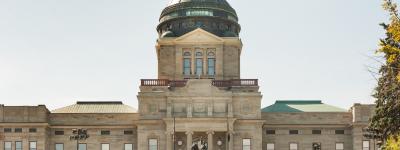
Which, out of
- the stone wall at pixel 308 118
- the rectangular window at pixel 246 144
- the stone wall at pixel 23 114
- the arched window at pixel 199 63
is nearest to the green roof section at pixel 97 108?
the stone wall at pixel 23 114

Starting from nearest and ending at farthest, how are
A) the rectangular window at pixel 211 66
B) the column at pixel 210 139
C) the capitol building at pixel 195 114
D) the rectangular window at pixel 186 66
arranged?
the column at pixel 210 139 < the capitol building at pixel 195 114 < the rectangular window at pixel 186 66 < the rectangular window at pixel 211 66

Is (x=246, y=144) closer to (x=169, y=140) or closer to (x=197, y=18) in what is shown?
(x=169, y=140)

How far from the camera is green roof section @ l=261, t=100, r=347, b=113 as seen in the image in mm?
91000

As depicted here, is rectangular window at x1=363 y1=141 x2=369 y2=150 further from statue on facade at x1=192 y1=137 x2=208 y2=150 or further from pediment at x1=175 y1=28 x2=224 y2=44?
statue on facade at x1=192 y1=137 x2=208 y2=150

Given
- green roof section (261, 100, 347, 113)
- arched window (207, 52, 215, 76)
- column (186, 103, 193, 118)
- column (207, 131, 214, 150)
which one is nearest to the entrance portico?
column (207, 131, 214, 150)

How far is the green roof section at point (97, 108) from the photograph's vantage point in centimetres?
9088

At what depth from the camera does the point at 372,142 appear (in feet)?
282

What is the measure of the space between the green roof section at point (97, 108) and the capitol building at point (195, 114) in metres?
0.11

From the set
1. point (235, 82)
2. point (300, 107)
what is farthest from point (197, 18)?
point (300, 107)

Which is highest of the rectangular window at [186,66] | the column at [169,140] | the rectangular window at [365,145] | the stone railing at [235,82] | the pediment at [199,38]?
the pediment at [199,38]

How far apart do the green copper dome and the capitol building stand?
0.12 m

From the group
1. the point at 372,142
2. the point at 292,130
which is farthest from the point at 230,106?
the point at 372,142

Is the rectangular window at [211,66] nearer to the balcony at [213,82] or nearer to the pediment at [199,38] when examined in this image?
the pediment at [199,38]

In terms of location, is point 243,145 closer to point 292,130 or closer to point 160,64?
point 292,130
